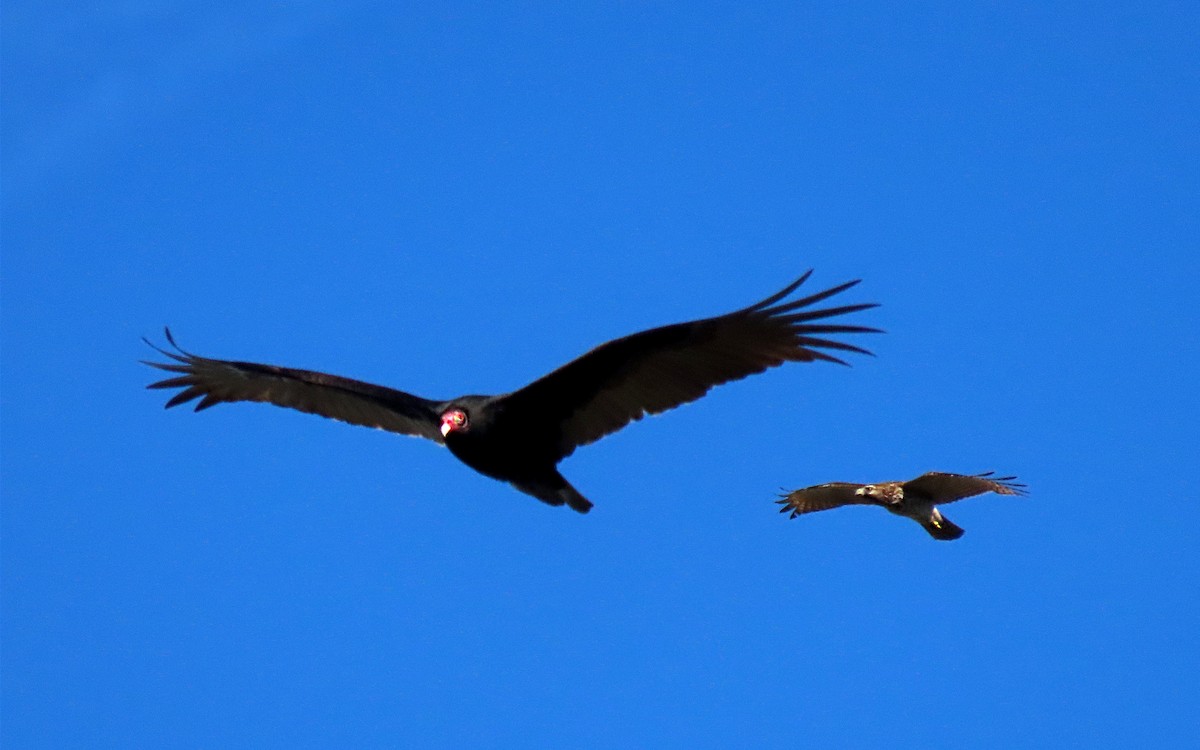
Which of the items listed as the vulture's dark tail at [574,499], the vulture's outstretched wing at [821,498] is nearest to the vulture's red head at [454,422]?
the vulture's dark tail at [574,499]

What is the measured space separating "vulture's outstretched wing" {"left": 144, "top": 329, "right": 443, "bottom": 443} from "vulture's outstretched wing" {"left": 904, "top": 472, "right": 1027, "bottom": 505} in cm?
397

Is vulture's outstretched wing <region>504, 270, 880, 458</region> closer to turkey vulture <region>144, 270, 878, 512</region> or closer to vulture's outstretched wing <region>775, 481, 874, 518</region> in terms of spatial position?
turkey vulture <region>144, 270, 878, 512</region>

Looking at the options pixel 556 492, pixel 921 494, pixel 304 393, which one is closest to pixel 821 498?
pixel 921 494

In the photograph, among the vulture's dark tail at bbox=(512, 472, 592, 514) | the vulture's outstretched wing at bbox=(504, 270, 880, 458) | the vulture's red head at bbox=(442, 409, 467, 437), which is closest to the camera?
the vulture's outstretched wing at bbox=(504, 270, 880, 458)

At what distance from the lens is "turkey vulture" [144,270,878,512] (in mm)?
10398

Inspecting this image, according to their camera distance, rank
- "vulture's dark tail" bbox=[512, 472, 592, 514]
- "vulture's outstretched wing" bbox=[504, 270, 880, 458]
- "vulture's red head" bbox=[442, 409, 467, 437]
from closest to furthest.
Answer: "vulture's outstretched wing" bbox=[504, 270, 880, 458] → "vulture's red head" bbox=[442, 409, 467, 437] → "vulture's dark tail" bbox=[512, 472, 592, 514]

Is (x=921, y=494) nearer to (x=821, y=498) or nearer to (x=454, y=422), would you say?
(x=821, y=498)

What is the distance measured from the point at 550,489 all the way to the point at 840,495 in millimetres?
2490

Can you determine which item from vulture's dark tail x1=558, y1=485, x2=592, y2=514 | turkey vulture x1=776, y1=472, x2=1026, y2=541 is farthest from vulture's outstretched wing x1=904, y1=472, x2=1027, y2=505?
vulture's dark tail x1=558, y1=485, x2=592, y2=514

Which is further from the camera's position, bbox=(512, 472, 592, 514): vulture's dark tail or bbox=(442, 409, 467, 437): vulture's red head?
bbox=(512, 472, 592, 514): vulture's dark tail

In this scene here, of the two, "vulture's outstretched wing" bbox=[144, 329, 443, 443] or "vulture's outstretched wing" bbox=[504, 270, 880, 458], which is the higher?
"vulture's outstretched wing" bbox=[144, 329, 443, 443]

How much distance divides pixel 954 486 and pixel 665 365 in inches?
96.4

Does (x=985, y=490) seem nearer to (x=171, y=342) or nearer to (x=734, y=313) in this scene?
(x=734, y=313)

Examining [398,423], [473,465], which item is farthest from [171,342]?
[473,465]
